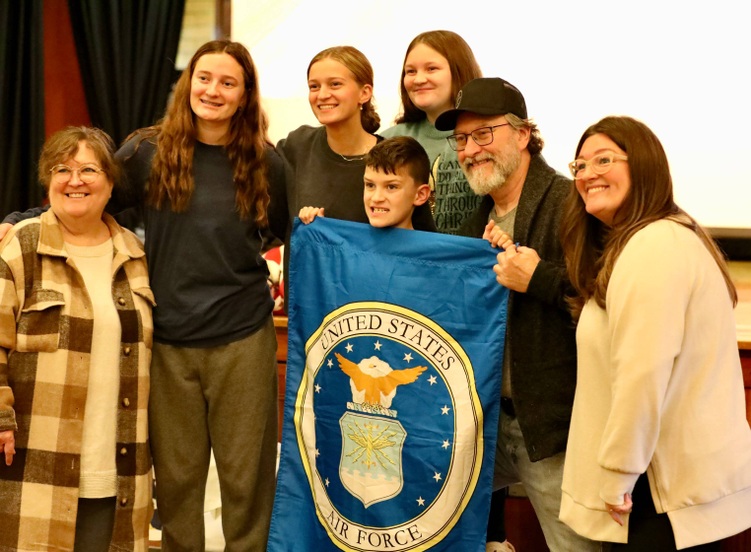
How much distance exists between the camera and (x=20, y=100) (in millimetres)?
4480

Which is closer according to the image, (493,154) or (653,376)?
(653,376)

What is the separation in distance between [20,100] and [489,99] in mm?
3083

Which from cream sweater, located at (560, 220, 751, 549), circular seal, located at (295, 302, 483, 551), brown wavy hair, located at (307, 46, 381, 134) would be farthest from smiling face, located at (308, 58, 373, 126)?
cream sweater, located at (560, 220, 751, 549)

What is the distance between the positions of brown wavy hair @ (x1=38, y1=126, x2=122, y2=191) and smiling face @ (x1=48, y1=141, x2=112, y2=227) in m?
0.01

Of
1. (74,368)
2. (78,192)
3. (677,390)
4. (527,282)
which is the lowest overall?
(74,368)

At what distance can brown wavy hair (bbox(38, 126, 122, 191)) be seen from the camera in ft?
8.21

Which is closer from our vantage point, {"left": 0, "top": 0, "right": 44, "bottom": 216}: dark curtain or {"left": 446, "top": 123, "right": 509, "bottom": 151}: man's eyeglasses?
{"left": 446, "top": 123, "right": 509, "bottom": 151}: man's eyeglasses

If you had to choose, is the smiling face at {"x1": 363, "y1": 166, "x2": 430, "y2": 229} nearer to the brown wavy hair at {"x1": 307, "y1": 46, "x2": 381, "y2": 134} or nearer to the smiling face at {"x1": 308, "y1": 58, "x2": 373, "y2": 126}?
the smiling face at {"x1": 308, "y1": 58, "x2": 373, "y2": 126}

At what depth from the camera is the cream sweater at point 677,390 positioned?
184 cm

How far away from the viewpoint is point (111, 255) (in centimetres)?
258

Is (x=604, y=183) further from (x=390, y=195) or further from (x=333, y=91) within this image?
(x=333, y=91)

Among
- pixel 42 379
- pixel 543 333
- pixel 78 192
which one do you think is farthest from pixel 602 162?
pixel 42 379

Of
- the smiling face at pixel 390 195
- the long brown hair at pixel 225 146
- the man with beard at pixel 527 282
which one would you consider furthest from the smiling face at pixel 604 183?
the long brown hair at pixel 225 146

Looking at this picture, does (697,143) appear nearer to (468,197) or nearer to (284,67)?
(468,197)
